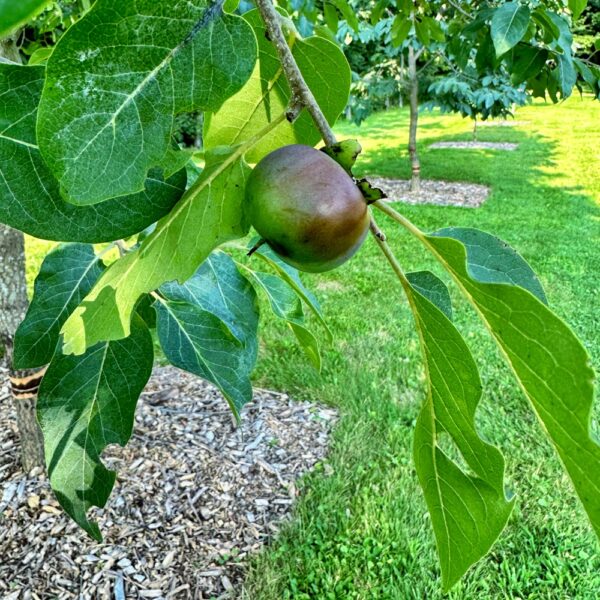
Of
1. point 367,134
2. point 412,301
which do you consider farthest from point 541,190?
point 412,301

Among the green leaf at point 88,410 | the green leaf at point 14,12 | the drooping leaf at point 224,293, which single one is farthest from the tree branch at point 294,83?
the drooping leaf at point 224,293

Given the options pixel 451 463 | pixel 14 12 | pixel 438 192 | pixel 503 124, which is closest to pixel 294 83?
pixel 14 12

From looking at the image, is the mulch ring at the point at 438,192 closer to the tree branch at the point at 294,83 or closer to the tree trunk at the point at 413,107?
the tree trunk at the point at 413,107

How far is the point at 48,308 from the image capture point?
1.32 meters

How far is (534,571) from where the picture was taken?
2662 mm

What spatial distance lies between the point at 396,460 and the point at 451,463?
248cm

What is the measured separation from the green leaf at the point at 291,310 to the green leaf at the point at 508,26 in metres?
0.83

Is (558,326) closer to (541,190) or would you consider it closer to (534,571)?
(534,571)

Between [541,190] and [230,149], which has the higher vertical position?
[230,149]

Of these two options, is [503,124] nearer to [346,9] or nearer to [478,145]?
[478,145]

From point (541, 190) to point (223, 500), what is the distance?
873cm

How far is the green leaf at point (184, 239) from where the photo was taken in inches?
27.7

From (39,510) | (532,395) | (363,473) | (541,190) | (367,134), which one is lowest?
(367,134)

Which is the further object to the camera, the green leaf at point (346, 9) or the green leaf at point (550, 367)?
the green leaf at point (346, 9)
